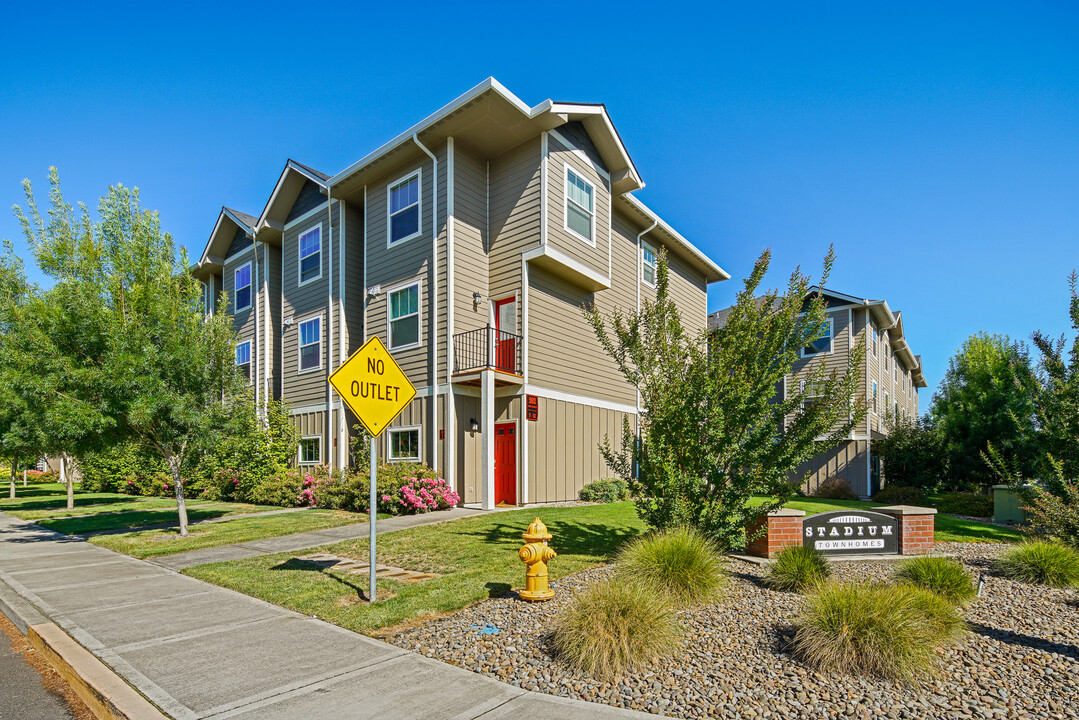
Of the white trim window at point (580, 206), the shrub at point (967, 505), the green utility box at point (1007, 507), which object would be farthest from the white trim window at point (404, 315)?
the shrub at point (967, 505)

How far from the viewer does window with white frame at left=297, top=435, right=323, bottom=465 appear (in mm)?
19625

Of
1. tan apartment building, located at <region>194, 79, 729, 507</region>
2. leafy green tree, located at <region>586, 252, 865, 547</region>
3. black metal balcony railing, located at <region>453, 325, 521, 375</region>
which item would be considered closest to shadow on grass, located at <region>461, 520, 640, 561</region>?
leafy green tree, located at <region>586, 252, 865, 547</region>

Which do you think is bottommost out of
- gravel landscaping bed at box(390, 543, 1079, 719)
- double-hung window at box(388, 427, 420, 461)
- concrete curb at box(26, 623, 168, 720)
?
concrete curb at box(26, 623, 168, 720)

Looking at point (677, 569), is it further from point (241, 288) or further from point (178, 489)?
point (241, 288)

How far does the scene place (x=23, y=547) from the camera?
11.4m

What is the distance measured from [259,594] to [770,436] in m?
6.53

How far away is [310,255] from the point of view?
20656 millimetres

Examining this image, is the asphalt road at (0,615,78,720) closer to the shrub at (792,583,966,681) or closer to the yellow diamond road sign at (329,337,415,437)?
the yellow diamond road sign at (329,337,415,437)

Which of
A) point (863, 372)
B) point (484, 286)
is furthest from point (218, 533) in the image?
point (863, 372)

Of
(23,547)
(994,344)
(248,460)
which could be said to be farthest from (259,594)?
(994,344)

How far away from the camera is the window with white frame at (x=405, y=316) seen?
16.6 meters

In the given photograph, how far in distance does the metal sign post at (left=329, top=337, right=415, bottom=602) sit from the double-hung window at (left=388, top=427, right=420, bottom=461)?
9.31m

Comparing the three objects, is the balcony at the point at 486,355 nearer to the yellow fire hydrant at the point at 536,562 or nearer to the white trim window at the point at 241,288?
the yellow fire hydrant at the point at 536,562

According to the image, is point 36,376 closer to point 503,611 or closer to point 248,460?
point 248,460
